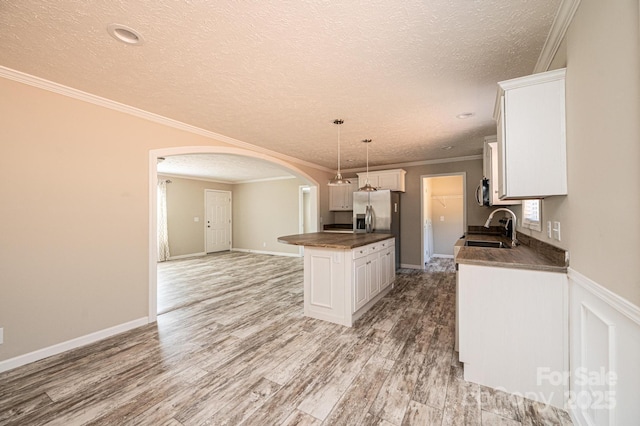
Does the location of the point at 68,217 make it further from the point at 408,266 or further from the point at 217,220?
the point at 217,220

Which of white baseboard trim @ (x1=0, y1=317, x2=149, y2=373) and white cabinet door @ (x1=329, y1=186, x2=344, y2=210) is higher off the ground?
white cabinet door @ (x1=329, y1=186, x2=344, y2=210)

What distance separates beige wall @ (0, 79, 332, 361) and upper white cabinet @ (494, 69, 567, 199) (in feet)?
12.0

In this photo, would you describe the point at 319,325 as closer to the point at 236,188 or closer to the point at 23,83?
the point at 23,83

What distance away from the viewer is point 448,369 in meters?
2.10

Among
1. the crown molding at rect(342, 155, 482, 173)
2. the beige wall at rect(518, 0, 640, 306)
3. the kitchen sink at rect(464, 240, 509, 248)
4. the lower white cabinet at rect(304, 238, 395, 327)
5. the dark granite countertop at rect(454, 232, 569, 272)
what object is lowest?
the lower white cabinet at rect(304, 238, 395, 327)

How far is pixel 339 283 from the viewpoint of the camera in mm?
3010

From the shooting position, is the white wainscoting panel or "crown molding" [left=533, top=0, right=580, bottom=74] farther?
"crown molding" [left=533, top=0, right=580, bottom=74]

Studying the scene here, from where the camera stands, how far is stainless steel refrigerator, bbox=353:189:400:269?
559 centimetres

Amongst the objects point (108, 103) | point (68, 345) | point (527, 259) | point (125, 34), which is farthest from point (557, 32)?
point (68, 345)

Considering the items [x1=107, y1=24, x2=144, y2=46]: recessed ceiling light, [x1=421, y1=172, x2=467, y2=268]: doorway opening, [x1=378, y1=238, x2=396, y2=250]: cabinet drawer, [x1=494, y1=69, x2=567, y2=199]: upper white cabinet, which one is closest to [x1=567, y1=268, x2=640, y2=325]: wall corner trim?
[x1=494, y1=69, x2=567, y2=199]: upper white cabinet

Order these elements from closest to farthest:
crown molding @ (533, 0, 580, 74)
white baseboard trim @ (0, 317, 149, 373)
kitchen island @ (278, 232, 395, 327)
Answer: crown molding @ (533, 0, 580, 74), white baseboard trim @ (0, 317, 149, 373), kitchen island @ (278, 232, 395, 327)

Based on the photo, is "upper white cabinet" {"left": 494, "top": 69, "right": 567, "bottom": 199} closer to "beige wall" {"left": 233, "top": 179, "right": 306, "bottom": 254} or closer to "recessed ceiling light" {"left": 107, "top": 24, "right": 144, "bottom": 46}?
"recessed ceiling light" {"left": 107, "top": 24, "right": 144, "bottom": 46}

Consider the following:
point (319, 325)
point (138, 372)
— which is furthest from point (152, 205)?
point (319, 325)

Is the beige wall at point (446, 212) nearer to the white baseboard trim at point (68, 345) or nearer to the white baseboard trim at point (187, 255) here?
the white baseboard trim at point (68, 345)
